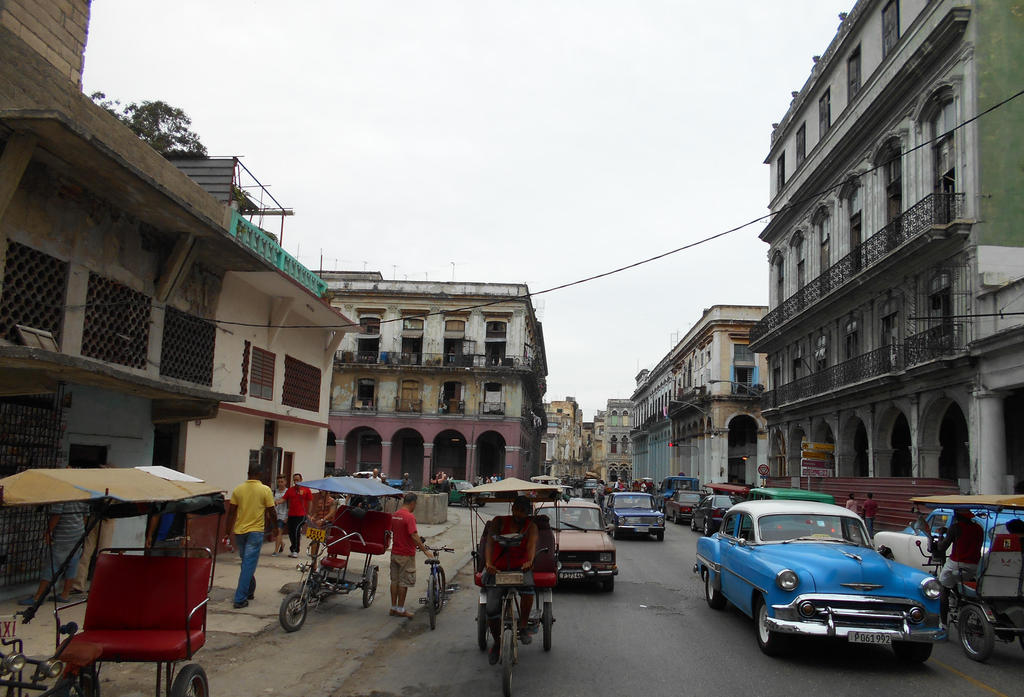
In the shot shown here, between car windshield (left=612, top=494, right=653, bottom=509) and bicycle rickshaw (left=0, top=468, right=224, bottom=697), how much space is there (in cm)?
1941

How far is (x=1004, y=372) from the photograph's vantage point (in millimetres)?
18984

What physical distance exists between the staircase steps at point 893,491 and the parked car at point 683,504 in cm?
617

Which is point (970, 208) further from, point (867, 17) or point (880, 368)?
point (867, 17)

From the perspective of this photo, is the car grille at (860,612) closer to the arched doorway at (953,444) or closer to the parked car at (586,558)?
the parked car at (586,558)

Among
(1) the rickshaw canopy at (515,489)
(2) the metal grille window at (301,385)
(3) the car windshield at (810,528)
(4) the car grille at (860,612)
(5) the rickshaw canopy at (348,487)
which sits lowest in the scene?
(4) the car grille at (860,612)

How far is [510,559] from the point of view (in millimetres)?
8016

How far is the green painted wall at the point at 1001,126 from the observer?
66.6 ft

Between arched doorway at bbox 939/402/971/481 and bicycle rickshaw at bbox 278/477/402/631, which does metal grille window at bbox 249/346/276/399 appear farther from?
arched doorway at bbox 939/402/971/481

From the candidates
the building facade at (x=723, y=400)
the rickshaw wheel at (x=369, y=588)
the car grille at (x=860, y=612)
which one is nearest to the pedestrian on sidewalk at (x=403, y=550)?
the rickshaw wheel at (x=369, y=588)

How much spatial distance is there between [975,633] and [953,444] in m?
19.5

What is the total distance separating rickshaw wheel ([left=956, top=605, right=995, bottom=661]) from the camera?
806 cm

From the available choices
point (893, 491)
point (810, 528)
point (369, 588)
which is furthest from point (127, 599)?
point (893, 491)

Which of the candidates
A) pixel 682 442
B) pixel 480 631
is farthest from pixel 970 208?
pixel 682 442

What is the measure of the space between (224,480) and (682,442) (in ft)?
179
